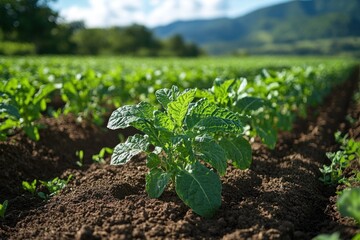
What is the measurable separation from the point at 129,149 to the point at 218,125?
0.64 m

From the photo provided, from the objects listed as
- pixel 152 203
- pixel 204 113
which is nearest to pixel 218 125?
pixel 204 113

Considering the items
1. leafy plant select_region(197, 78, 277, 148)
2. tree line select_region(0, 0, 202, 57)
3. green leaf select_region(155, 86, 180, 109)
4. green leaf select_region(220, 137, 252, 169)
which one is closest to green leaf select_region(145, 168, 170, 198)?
green leaf select_region(155, 86, 180, 109)

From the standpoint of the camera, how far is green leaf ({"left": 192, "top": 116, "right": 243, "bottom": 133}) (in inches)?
98.7

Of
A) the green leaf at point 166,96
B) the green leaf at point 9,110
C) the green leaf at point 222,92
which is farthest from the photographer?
the green leaf at point 222,92

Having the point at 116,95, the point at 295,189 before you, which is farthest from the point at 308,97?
the point at 295,189

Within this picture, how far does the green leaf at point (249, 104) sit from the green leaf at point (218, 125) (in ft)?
3.51

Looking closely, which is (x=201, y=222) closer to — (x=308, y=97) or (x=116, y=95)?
(x=116, y=95)

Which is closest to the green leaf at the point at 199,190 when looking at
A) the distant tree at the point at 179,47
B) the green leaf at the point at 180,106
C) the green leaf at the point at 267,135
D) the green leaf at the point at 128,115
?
the green leaf at the point at 180,106

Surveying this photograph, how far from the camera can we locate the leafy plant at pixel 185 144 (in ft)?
8.00

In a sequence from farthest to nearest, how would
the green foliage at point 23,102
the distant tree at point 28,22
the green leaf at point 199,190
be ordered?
the distant tree at point 28,22 → the green foliage at point 23,102 → the green leaf at point 199,190

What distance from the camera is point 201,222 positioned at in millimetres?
2381

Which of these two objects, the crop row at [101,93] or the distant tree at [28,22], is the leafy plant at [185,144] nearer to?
the crop row at [101,93]

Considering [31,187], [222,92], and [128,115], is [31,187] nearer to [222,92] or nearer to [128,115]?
[128,115]

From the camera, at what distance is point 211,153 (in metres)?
2.55
